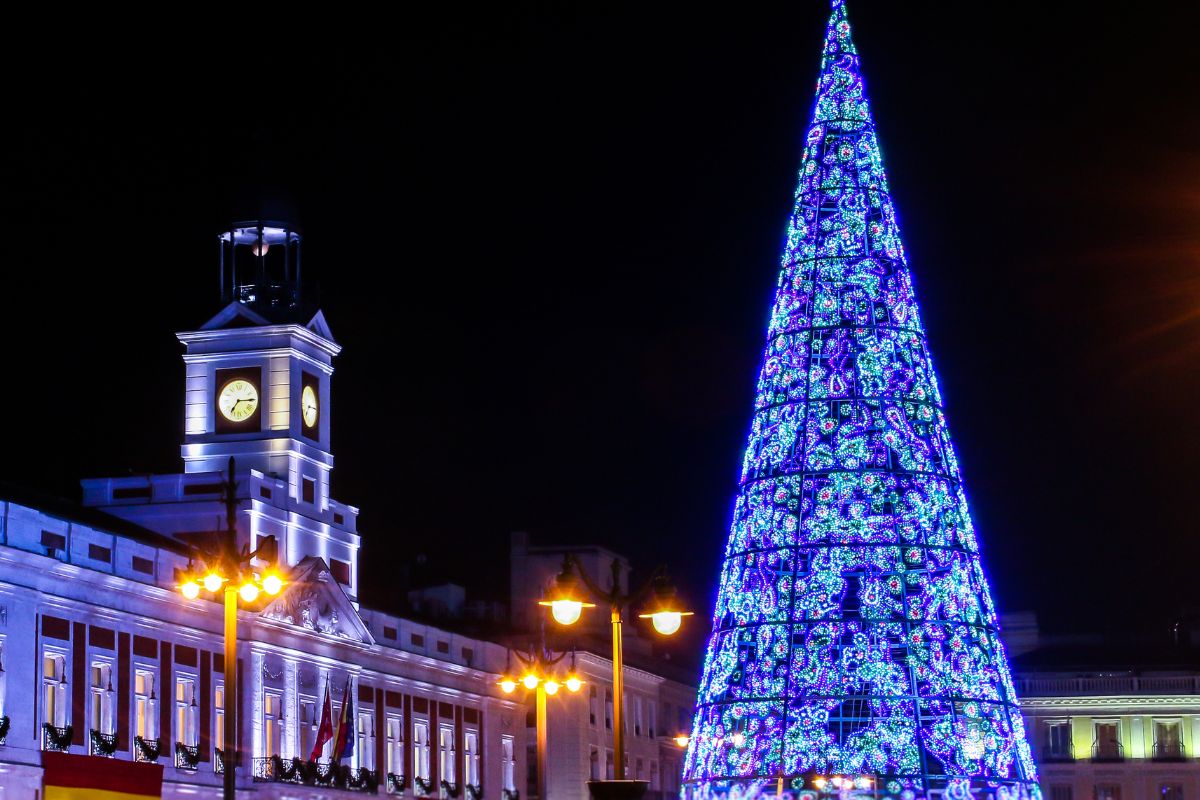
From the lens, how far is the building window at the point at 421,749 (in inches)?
3039

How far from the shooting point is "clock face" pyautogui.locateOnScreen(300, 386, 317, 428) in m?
71.5

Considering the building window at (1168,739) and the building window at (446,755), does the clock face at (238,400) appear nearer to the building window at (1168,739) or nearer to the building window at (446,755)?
the building window at (446,755)

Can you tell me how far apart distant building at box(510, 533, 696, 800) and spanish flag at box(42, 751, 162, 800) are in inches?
1322

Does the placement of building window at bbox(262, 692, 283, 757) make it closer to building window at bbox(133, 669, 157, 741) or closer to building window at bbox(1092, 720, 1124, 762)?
building window at bbox(133, 669, 157, 741)

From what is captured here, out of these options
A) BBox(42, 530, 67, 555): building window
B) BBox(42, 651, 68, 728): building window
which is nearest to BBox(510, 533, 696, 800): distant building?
BBox(42, 651, 68, 728): building window

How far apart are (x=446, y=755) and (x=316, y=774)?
1351 centimetres

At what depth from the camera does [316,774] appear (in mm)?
66875

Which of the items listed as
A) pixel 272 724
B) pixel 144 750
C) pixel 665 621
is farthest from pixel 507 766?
pixel 665 621

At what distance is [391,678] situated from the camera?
75375 millimetres

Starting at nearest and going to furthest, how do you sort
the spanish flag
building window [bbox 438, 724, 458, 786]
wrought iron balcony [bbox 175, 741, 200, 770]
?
the spanish flag → wrought iron balcony [bbox 175, 741, 200, 770] → building window [bbox 438, 724, 458, 786]

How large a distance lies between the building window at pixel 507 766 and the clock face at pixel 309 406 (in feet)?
59.2

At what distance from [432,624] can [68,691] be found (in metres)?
29.8

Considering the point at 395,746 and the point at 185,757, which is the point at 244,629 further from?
the point at 395,746

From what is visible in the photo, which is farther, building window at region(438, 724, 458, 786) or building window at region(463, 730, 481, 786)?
building window at region(463, 730, 481, 786)
